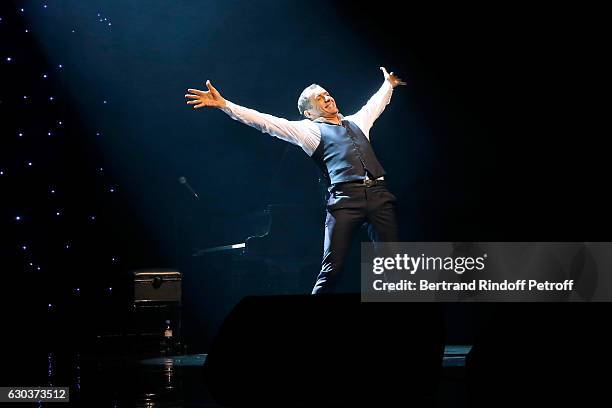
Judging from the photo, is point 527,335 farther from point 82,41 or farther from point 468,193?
point 82,41

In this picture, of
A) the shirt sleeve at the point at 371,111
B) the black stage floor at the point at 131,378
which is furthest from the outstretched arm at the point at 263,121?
the black stage floor at the point at 131,378

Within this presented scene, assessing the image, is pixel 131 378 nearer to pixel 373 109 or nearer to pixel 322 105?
pixel 322 105

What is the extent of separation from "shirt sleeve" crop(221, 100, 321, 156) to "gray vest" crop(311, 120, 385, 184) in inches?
2.1

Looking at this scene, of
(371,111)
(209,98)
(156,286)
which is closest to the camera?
(209,98)

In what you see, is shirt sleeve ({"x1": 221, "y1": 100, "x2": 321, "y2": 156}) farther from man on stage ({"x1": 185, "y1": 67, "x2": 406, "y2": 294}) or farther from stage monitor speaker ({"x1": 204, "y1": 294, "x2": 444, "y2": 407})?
stage monitor speaker ({"x1": 204, "y1": 294, "x2": 444, "y2": 407})

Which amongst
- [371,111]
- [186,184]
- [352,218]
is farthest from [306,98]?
[186,184]

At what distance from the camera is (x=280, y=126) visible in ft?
16.9

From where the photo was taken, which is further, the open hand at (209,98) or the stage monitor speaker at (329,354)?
the open hand at (209,98)

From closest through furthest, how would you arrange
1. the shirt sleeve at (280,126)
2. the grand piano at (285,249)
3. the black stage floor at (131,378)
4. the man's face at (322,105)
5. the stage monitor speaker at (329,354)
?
the stage monitor speaker at (329,354)
the black stage floor at (131,378)
the shirt sleeve at (280,126)
the man's face at (322,105)
the grand piano at (285,249)

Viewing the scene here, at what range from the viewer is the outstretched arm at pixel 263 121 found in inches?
194

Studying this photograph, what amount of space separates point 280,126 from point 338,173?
19.2 inches

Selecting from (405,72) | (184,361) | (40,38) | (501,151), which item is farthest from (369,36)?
(184,361)

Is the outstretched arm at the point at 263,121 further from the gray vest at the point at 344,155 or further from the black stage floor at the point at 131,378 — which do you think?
the black stage floor at the point at 131,378

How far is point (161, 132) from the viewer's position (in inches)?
283
